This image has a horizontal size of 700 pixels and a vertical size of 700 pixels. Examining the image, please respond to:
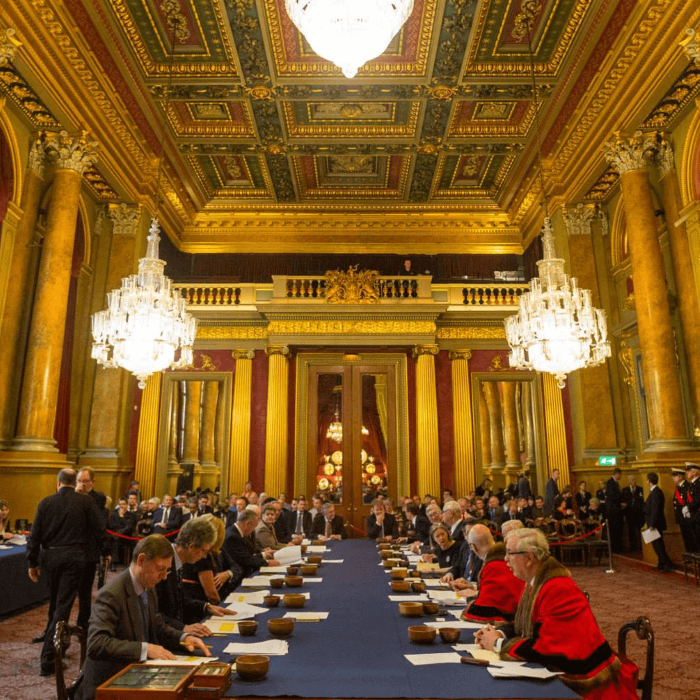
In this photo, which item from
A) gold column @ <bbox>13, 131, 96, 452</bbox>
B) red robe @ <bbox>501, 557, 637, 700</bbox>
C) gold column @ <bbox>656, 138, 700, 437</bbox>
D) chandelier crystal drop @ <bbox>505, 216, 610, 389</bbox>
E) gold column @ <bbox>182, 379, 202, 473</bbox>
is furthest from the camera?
gold column @ <bbox>182, 379, 202, 473</bbox>

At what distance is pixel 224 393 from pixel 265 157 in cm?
506

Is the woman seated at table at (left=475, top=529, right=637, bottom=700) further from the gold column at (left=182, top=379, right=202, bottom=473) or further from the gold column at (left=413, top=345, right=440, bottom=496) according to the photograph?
the gold column at (left=182, top=379, right=202, bottom=473)

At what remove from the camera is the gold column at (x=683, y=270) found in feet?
29.8

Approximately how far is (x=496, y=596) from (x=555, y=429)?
971 centimetres

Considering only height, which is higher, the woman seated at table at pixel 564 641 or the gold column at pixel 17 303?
the gold column at pixel 17 303

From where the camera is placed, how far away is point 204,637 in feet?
9.14

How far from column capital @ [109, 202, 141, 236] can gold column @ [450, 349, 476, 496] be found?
705 cm

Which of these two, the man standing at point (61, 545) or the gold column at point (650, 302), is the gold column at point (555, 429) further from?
the man standing at point (61, 545)

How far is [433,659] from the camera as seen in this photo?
2395 mm

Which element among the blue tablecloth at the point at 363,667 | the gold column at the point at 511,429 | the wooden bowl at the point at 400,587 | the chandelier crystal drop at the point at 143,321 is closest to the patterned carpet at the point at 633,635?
the wooden bowl at the point at 400,587

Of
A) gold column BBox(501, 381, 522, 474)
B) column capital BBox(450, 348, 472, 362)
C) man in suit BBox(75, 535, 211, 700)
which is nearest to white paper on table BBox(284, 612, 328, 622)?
man in suit BBox(75, 535, 211, 700)

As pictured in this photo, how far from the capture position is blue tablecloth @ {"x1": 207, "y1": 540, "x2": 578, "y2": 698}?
207 centimetres

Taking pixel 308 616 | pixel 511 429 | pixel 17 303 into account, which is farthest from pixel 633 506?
pixel 17 303

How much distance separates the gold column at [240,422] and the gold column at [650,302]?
25.4 feet
